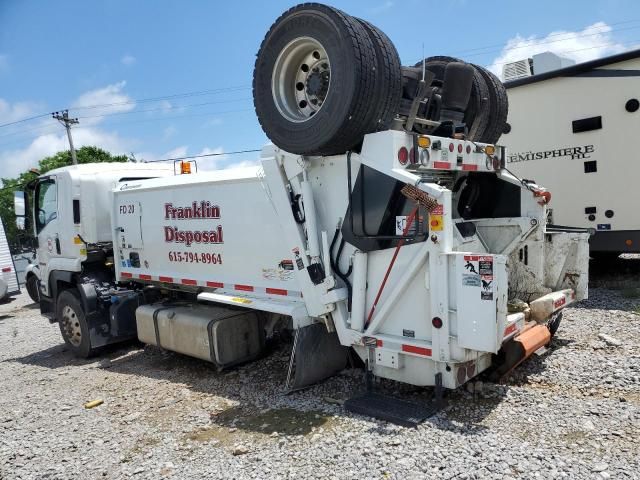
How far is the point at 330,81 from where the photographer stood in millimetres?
3936

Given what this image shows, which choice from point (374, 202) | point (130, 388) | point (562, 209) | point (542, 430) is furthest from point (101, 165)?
point (562, 209)

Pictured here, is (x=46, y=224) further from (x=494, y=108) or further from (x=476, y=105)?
(x=494, y=108)

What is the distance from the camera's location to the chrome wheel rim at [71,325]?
6.79m

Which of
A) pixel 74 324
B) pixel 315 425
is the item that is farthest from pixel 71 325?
pixel 315 425

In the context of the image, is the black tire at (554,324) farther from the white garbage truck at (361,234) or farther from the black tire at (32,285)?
the black tire at (32,285)

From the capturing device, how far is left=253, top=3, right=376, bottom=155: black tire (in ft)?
12.4

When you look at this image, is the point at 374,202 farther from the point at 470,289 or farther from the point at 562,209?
the point at 562,209

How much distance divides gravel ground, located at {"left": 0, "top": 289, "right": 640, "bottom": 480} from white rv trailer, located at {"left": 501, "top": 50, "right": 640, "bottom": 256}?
236 cm

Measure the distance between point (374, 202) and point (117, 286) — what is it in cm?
444

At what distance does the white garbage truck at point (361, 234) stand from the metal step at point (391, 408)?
3 centimetres

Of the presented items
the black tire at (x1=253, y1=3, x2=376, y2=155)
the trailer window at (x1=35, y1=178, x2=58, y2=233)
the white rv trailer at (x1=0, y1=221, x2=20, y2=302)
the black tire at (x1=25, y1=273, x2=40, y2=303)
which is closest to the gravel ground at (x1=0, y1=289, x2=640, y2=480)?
the black tire at (x1=253, y1=3, x2=376, y2=155)

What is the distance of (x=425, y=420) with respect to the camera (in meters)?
3.73

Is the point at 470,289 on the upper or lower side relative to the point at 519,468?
upper

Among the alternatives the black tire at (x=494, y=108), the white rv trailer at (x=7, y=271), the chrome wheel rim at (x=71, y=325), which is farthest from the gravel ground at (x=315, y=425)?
the white rv trailer at (x=7, y=271)
